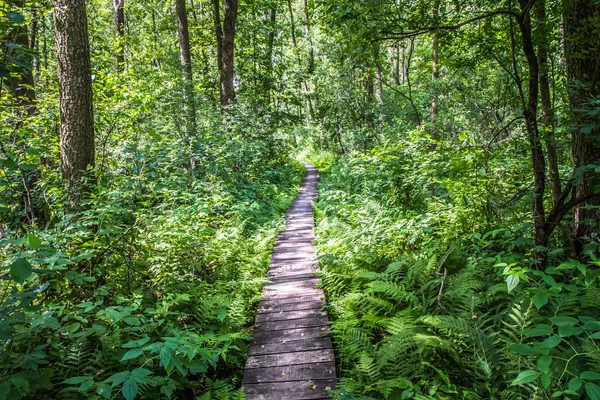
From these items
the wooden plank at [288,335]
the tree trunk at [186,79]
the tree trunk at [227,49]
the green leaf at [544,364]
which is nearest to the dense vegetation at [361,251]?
the green leaf at [544,364]

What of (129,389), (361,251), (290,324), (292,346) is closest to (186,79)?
(361,251)

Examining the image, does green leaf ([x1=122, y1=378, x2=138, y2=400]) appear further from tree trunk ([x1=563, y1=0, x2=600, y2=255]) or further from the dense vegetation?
tree trunk ([x1=563, y1=0, x2=600, y2=255])

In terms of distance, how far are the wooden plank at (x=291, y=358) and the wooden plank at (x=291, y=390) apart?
31cm

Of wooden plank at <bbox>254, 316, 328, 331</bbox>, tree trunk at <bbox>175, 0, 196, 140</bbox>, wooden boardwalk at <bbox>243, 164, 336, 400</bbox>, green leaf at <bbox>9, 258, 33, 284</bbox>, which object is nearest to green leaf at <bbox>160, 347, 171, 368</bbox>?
green leaf at <bbox>9, 258, 33, 284</bbox>

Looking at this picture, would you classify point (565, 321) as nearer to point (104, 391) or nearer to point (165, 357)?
point (165, 357)

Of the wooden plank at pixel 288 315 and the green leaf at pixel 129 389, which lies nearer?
the green leaf at pixel 129 389

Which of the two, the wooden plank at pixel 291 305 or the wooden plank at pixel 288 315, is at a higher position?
the wooden plank at pixel 291 305

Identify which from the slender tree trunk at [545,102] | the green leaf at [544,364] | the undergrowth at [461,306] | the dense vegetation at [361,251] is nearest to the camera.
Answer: the green leaf at [544,364]

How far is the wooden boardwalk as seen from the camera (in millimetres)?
3455

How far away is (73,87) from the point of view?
5.26m

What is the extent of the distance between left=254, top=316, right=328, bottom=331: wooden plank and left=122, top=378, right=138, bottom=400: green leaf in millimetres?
2495

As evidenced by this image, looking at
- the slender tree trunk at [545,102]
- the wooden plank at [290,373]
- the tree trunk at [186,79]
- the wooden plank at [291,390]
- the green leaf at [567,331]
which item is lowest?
the wooden plank at [291,390]

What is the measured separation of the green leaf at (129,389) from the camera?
2.05 meters

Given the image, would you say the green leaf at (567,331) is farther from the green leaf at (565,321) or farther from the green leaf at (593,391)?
the green leaf at (593,391)
